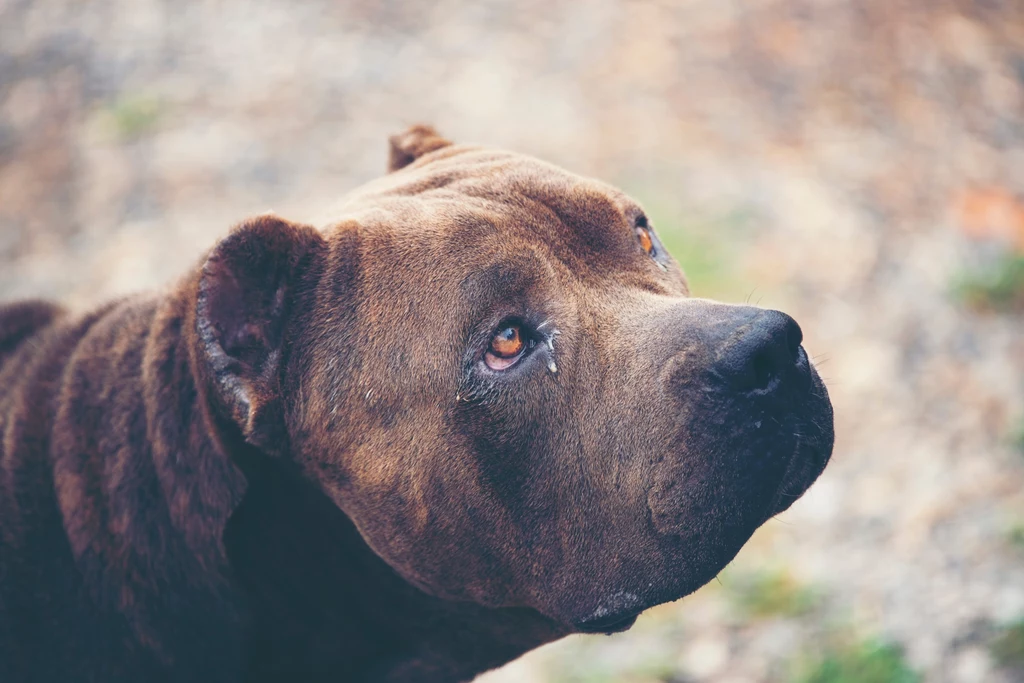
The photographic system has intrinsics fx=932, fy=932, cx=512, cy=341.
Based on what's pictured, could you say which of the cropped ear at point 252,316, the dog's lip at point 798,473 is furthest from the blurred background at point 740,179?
the cropped ear at point 252,316

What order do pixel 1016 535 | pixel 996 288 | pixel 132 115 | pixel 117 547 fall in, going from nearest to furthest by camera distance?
1. pixel 117 547
2. pixel 1016 535
3. pixel 996 288
4. pixel 132 115

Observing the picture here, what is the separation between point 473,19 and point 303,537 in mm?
7579

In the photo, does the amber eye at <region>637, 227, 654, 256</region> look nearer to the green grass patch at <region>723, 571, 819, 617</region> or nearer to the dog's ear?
the dog's ear

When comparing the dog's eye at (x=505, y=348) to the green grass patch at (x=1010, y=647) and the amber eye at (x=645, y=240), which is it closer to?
the amber eye at (x=645, y=240)

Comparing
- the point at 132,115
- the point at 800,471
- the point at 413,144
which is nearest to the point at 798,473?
the point at 800,471

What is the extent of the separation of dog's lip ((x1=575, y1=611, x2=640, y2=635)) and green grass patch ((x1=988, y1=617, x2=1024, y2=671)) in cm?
215

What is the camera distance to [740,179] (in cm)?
745

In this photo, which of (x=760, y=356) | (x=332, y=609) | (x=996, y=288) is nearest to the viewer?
(x=760, y=356)

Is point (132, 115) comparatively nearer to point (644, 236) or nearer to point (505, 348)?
point (644, 236)

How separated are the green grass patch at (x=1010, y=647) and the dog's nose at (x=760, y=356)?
237cm

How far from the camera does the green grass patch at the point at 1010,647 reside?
3.95 metres

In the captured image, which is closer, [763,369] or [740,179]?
[763,369]

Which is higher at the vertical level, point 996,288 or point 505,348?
point 505,348

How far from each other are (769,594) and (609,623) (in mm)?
2157
